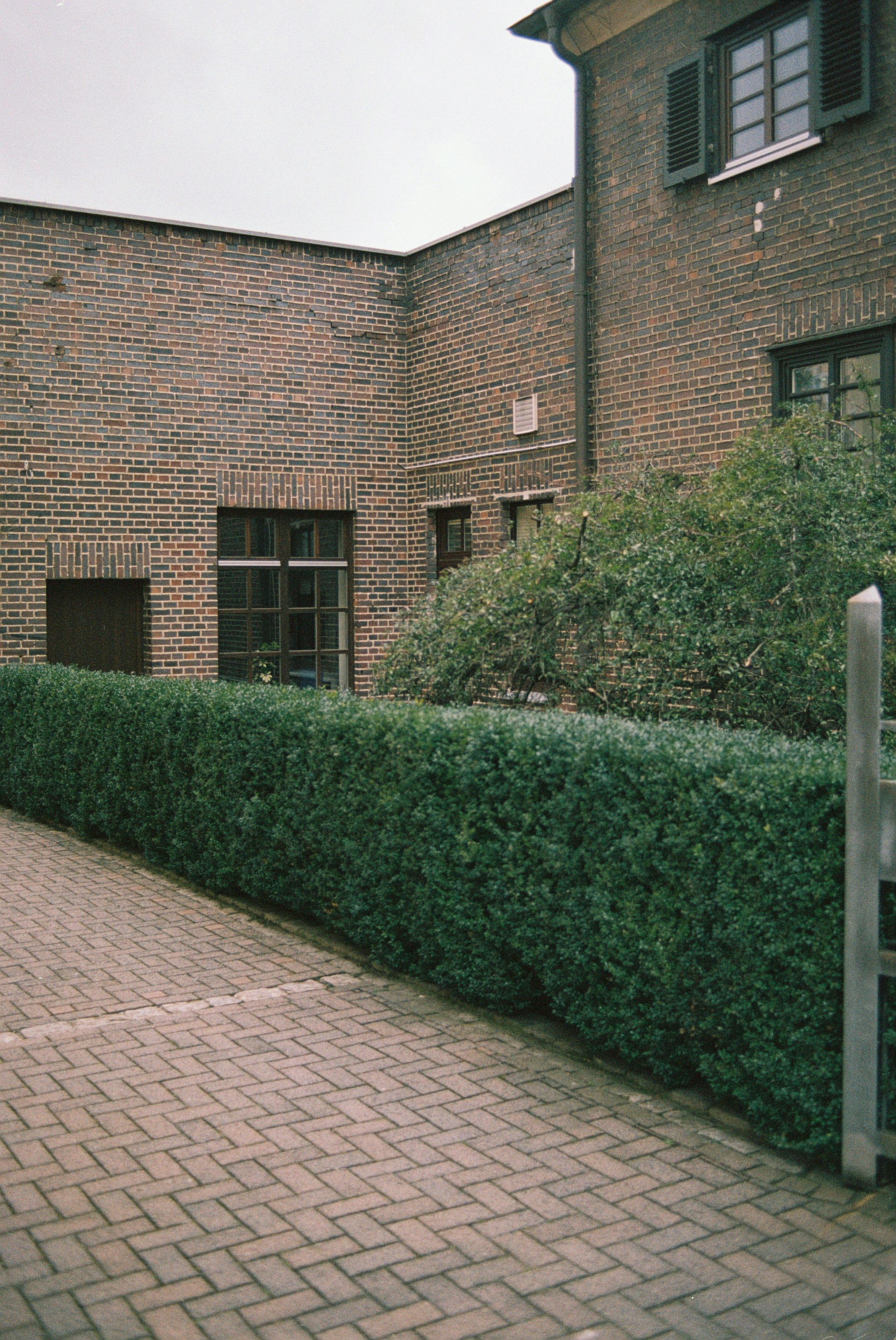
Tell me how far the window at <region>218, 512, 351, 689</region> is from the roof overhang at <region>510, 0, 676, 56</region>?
611 centimetres

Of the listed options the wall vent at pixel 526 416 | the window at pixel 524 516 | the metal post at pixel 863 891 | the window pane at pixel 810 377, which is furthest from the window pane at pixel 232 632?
the metal post at pixel 863 891

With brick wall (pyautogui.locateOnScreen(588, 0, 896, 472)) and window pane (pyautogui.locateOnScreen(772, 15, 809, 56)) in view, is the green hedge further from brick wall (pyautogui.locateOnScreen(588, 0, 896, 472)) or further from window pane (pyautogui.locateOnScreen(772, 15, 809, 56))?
window pane (pyautogui.locateOnScreen(772, 15, 809, 56))

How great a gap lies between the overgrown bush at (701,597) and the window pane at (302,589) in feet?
23.4

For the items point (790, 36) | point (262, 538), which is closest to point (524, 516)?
point (262, 538)

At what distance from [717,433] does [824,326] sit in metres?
1.31

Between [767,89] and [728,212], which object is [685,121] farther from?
[728,212]

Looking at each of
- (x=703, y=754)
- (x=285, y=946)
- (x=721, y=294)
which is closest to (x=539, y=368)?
(x=721, y=294)

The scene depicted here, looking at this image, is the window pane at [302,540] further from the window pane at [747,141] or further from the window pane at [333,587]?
the window pane at [747,141]

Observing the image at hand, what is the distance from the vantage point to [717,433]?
10.1m

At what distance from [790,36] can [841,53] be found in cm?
80

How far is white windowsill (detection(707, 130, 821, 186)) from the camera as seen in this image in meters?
9.04

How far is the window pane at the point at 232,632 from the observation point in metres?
14.5

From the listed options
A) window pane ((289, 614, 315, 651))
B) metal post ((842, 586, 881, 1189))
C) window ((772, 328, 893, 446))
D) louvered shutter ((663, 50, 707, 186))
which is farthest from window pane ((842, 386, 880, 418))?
window pane ((289, 614, 315, 651))

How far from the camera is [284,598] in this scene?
14.9 m
